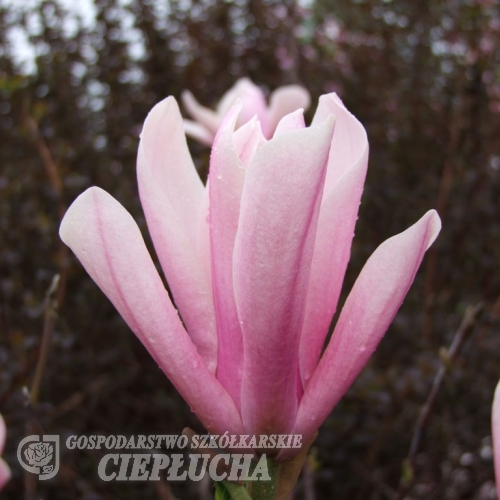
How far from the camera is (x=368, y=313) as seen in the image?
44 cm

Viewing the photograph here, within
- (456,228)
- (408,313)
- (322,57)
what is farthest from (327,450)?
(322,57)

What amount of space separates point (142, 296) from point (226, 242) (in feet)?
0.24

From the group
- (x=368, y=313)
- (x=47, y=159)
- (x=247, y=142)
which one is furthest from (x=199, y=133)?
(x=368, y=313)

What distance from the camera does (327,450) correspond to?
1.68 meters

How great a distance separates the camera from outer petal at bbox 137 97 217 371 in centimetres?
47

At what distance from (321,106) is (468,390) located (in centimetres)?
146

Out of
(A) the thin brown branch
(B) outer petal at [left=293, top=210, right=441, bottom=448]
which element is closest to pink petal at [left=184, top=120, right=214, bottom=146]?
(A) the thin brown branch

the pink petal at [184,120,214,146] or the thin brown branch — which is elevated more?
the thin brown branch

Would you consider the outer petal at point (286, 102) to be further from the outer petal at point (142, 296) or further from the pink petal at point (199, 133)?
the outer petal at point (142, 296)

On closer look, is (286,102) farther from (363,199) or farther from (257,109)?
(363,199)

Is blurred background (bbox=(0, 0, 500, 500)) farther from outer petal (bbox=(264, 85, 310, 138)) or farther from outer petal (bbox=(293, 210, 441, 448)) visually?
outer petal (bbox=(293, 210, 441, 448))

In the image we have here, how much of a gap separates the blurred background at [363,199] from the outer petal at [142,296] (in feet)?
2.46

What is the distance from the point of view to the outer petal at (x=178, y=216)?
466 mm

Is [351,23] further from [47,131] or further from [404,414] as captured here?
[404,414]
